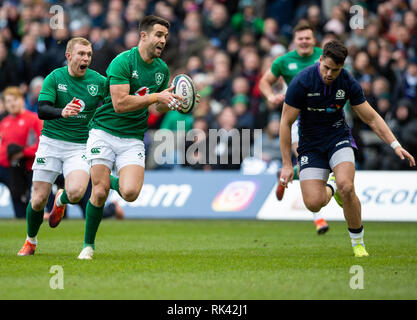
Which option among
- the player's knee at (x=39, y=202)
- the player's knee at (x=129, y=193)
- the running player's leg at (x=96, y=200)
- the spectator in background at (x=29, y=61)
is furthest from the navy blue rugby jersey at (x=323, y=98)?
the spectator in background at (x=29, y=61)

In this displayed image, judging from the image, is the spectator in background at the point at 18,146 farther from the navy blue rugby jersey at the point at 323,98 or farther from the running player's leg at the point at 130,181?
the navy blue rugby jersey at the point at 323,98

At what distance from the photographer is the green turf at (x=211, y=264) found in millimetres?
6699

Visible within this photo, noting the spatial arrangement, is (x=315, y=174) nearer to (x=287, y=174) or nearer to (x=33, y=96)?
(x=287, y=174)

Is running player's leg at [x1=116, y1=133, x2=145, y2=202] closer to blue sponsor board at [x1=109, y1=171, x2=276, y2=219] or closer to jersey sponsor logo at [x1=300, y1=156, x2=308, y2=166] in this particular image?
jersey sponsor logo at [x1=300, y1=156, x2=308, y2=166]

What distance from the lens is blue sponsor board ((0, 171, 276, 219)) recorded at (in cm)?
1680

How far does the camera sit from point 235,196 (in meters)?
16.9

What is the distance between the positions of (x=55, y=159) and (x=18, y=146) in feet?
21.2

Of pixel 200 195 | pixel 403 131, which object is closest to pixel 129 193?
pixel 200 195

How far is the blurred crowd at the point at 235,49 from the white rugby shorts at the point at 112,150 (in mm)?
8318

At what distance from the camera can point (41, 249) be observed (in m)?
10.6
